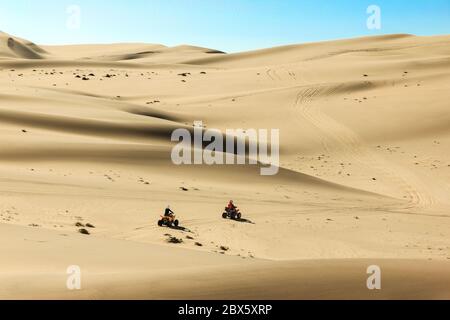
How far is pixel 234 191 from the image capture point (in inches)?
655

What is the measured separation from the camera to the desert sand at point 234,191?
5902mm

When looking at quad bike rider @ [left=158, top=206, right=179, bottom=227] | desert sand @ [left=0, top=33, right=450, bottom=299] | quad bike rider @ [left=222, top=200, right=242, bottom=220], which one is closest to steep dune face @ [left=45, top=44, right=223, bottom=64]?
desert sand @ [left=0, top=33, right=450, bottom=299]

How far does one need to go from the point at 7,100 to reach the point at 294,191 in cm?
1483

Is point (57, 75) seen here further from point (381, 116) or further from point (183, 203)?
point (183, 203)

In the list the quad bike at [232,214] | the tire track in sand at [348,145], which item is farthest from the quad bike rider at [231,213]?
the tire track in sand at [348,145]

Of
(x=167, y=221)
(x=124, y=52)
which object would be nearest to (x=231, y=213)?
(x=167, y=221)

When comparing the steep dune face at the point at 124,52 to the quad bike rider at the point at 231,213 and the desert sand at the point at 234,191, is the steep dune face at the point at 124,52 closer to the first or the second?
the desert sand at the point at 234,191

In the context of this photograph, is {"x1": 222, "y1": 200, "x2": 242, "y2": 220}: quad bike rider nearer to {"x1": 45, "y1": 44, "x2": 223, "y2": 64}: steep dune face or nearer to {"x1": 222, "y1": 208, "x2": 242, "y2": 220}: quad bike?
{"x1": 222, "y1": 208, "x2": 242, "y2": 220}: quad bike

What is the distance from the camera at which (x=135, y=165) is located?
17500 mm

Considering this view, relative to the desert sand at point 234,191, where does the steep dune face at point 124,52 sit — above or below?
above

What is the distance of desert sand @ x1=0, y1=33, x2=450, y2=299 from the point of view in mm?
5902

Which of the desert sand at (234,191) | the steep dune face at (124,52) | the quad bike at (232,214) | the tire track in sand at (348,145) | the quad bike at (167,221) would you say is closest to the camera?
the desert sand at (234,191)

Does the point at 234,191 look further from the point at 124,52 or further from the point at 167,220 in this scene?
the point at 124,52

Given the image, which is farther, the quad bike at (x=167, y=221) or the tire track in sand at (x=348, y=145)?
the tire track in sand at (x=348, y=145)
